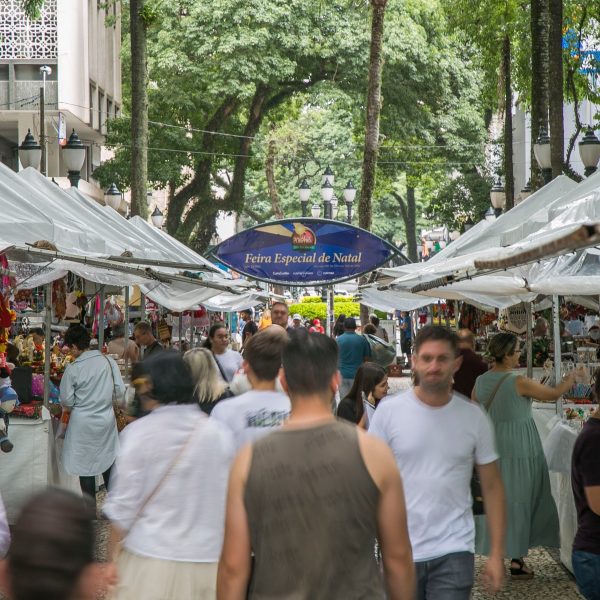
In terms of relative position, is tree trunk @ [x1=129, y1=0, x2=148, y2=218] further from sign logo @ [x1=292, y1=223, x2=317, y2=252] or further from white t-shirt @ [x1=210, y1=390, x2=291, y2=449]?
white t-shirt @ [x1=210, y1=390, x2=291, y2=449]

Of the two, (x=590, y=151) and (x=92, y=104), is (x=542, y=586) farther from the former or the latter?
(x=92, y=104)

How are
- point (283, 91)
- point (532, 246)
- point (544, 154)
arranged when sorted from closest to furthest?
point (532, 246), point (544, 154), point (283, 91)

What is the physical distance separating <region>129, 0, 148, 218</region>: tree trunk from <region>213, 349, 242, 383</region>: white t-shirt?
13331mm

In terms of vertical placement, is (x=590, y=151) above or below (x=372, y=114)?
below

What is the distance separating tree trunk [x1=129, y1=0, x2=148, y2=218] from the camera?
25.2 metres

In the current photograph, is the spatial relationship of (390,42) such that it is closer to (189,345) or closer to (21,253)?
(189,345)

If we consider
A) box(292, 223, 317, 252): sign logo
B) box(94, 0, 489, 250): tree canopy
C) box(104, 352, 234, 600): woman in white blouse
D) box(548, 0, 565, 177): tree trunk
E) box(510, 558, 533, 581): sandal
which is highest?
box(94, 0, 489, 250): tree canopy

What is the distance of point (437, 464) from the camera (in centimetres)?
529

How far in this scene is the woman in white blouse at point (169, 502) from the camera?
188 inches

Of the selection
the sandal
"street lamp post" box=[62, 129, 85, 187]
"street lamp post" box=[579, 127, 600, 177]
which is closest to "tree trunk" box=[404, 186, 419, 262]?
"street lamp post" box=[62, 129, 85, 187]

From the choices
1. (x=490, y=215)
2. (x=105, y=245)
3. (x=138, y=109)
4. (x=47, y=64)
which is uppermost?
(x=47, y=64)

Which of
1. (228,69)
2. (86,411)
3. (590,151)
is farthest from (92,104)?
(86,411)

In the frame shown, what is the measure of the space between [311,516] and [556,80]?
16.4 m

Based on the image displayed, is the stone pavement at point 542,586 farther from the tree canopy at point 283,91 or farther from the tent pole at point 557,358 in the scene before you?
the tree canopy at point 283,91
